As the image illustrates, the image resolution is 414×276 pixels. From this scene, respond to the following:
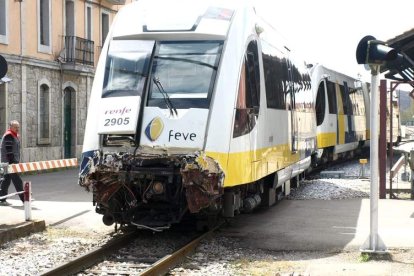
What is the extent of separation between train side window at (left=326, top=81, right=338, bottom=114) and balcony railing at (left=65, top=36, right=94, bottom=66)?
1084 cm

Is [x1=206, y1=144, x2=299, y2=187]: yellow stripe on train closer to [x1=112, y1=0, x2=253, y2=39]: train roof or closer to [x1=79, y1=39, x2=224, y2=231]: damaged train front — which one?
[x1=79, y1=39, x2=224, y2=231]: damaged train front

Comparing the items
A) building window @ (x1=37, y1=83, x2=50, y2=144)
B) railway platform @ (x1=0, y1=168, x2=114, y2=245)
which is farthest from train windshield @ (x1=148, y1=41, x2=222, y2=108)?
building window @ (x1=37, y1=83, x2=50, y2=144)

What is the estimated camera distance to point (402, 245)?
31.7 ft

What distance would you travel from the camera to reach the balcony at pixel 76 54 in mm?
28047

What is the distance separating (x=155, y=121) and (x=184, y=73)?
80cm

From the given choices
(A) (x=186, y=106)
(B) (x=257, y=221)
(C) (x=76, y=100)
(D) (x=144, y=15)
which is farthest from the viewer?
(C) (x=76, y=100)

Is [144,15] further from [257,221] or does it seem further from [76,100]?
[76,100]

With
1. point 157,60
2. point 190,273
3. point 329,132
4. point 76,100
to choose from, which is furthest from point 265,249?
point 76,100

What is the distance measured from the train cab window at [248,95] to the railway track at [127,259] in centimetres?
172

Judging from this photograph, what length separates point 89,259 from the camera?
824 centimetres

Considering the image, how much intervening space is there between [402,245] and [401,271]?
1.80 metres

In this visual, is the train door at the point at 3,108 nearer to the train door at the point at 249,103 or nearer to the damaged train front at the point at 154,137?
the damaged train front at the point at 154,137

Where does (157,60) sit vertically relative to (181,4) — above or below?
below

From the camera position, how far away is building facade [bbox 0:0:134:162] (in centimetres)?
2453
